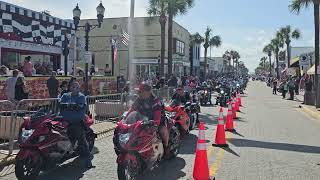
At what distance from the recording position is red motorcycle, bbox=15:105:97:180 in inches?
287

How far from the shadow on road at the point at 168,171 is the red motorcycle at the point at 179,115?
203 centimetres

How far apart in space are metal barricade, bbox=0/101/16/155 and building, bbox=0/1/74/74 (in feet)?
38.0

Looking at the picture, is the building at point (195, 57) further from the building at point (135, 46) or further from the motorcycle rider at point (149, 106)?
the motorcycle rider at point (149, 106)

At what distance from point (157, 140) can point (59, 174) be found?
6.02 feet

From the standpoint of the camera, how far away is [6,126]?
32.6 ft

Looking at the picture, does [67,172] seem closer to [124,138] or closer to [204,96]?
[124,138]

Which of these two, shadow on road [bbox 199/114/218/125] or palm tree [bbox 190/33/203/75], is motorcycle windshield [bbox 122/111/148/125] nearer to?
shadow on road [bbox 199/114/218/125]

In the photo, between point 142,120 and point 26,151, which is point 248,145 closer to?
point 142,120

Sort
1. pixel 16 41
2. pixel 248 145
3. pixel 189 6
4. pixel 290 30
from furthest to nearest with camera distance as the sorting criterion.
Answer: pixel 290 30, pixel 189 6, pixel 16 41, pixel 248 145

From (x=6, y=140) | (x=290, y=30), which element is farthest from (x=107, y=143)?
(x=290, y=30)

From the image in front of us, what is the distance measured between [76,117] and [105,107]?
7243 millimetres

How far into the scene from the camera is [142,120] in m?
7.51

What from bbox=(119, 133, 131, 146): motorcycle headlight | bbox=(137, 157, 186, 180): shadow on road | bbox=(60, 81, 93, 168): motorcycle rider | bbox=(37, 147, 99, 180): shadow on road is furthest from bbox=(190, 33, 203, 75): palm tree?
bbox=(119, 133, 131, 146): motorcycle headlight

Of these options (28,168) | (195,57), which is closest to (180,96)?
(28,168)
